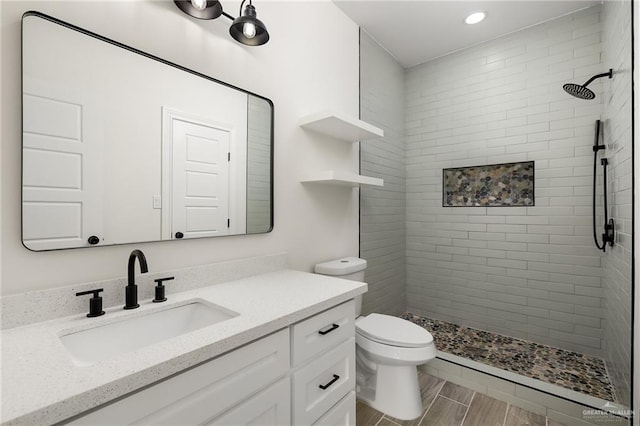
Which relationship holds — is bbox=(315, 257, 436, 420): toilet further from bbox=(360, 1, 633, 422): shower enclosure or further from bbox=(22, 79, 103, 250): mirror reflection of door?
bbox=(22, 79, 103, 250): mirror reflection of door

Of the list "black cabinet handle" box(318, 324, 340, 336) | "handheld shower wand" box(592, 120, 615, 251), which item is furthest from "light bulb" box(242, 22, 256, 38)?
"handheld shower wand" box(592, 120, 615, 251)

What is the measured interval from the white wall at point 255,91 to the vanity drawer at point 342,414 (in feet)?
2.64

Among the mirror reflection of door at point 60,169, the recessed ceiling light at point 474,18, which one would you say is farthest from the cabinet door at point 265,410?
the recessed ceiling light at point 474,18

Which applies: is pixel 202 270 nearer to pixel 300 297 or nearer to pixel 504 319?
pixel 300 297

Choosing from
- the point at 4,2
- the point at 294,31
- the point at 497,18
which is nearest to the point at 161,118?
the point at 4,2

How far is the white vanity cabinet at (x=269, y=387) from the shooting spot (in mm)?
743

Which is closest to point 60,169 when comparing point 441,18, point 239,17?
point 239,17

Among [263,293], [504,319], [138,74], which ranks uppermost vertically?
[138,74]

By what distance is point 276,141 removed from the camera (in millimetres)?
1799

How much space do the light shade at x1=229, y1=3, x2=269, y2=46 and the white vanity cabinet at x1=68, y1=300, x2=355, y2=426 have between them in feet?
4.39

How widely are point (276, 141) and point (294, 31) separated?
2.46 feet

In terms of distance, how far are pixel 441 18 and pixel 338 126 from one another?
1358 millimetres

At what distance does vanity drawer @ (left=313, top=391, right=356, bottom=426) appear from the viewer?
1.26 meters

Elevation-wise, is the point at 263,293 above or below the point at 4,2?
below
